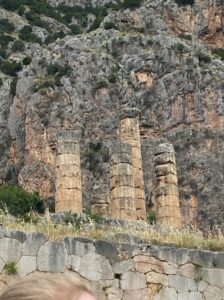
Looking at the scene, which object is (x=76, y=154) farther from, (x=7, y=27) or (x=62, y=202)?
(x=7, y=27)

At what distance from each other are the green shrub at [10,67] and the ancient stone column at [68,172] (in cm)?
3984

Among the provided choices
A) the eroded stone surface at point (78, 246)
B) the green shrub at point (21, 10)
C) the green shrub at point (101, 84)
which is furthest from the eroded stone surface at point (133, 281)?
the green shrub at point (21, 10)

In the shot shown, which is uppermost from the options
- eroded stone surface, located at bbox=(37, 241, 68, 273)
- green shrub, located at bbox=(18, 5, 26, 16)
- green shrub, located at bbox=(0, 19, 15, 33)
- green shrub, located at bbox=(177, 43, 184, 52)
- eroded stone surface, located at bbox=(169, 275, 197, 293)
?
green shrub, located at bbox=(18, 5, 26, 16)

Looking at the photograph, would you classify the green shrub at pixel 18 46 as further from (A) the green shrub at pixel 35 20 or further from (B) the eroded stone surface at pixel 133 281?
(B) the eroded stone surface at pixel 133 281

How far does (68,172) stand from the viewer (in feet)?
63.8

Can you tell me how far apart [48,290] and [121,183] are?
17853 mm

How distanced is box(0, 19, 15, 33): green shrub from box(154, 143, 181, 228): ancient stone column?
52.7 m

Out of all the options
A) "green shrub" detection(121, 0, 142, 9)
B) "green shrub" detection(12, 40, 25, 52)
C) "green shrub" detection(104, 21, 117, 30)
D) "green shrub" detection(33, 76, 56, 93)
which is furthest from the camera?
"green shrub" detection(12, 40, 25, 52)

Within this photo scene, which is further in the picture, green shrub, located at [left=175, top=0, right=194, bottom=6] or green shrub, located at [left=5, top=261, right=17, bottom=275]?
green shrub, located at [left=175, top=0, right=194, bottom=6]

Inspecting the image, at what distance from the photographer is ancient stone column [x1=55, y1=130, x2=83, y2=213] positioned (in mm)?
18938

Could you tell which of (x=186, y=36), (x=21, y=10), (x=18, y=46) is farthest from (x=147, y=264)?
(x=21, y=10)

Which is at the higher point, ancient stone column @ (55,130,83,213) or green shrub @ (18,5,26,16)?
green shrub @ (18,5,26,16)

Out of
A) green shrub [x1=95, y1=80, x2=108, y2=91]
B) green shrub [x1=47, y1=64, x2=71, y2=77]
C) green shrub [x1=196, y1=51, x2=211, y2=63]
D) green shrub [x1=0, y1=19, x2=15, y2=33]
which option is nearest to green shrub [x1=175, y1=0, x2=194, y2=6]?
green shrub [x1=196, y1=51, x2=211, y2=63]

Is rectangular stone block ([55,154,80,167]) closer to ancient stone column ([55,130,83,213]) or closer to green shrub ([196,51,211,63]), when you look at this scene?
ancient stone column ([55,130,83,213])
